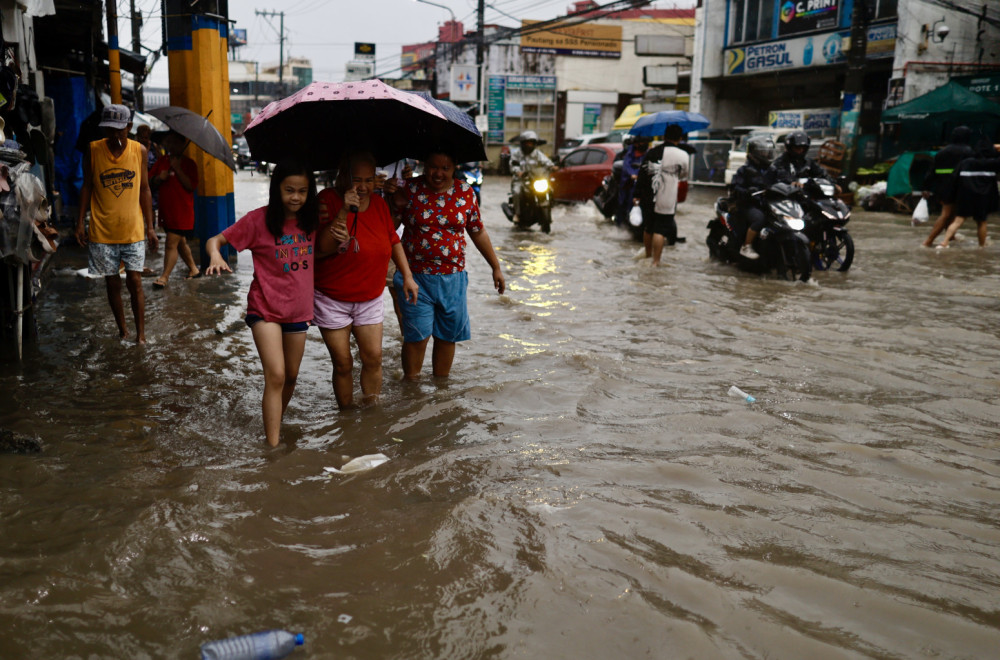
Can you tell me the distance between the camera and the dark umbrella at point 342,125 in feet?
14.0

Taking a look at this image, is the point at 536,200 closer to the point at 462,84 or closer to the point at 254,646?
the point at 254,646

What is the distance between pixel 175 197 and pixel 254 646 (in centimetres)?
708

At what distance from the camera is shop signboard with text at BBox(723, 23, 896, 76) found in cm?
2547

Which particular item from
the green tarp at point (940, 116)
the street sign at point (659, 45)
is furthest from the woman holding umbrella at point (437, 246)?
the street sign at point (659, 45)

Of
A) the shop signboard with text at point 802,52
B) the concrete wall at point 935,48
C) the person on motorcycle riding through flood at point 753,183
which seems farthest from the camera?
the shop signboard with text at point 802,52

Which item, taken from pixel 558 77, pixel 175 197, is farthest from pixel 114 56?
pixel 558 77

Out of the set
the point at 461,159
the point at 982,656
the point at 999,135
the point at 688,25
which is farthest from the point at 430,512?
the point at 688,25

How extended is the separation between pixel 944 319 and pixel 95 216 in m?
7.20

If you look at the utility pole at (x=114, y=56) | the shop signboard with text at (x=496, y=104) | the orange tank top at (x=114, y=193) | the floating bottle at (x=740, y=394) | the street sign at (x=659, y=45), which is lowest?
the floating bottle at (x=740, y=394)

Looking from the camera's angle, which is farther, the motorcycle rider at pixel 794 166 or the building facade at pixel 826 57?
the building facade at pixel 826 57

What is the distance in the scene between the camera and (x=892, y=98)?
936 inches

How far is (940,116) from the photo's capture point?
20.6m

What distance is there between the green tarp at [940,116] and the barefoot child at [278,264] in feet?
61.0

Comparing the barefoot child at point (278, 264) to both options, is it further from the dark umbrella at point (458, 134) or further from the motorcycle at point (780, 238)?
the motorcycle at point (780, 238)
